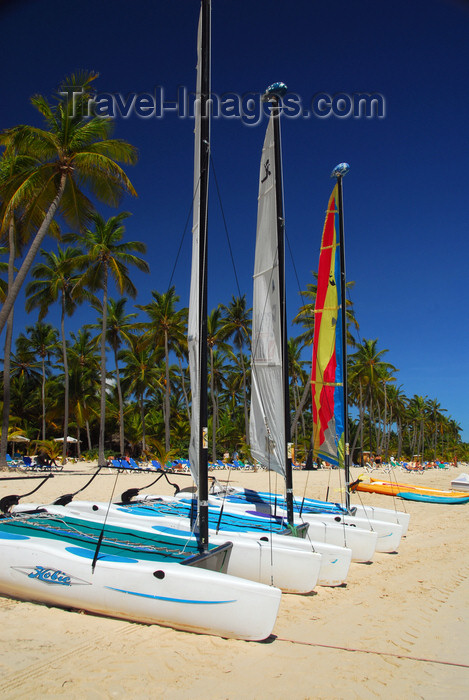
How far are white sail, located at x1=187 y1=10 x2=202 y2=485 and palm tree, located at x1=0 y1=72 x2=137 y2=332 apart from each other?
8.95 metres

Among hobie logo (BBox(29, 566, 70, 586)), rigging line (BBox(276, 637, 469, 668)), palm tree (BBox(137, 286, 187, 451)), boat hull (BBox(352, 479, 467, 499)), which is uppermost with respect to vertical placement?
palm tree (BBox(137, 286, 187, 451))

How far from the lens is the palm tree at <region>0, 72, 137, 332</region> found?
13.9 metres

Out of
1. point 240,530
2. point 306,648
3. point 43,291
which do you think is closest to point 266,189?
point 240,530

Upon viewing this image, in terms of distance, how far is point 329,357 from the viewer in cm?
1037

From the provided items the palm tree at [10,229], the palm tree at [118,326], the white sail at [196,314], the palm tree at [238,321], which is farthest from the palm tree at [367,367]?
the white sail at [196,314]

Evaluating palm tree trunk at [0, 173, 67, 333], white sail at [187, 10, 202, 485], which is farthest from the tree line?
white sail at [187, 10, 202, 485]

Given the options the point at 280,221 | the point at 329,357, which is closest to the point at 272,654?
the point at 280,221

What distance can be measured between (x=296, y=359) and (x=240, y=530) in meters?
32.9

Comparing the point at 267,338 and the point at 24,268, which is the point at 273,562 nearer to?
the point at 267,338

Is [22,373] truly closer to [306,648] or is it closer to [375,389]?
[375,389]

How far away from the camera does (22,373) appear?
3591 cm

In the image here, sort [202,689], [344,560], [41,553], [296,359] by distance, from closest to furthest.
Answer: [202,689] → [41,553] → [344,560] → [296,359]

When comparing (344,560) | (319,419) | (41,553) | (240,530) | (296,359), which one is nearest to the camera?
(41,553)

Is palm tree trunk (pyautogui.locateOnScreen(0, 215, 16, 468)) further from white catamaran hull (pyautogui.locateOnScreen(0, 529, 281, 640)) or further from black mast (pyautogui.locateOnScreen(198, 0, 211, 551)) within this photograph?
white catamaran hull (pyautogui.locateOnScreen(0, 529, 281, 640))
